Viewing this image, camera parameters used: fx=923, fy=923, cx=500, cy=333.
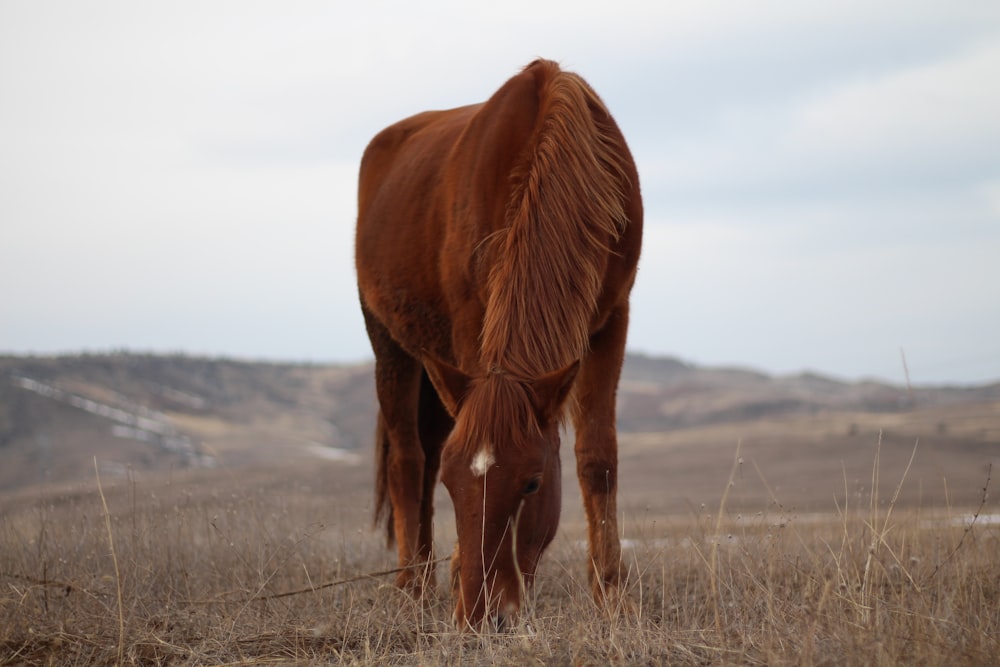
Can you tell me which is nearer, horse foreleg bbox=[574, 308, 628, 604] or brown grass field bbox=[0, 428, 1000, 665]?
brown grass field bbox=[0, 428, 1000, 665]

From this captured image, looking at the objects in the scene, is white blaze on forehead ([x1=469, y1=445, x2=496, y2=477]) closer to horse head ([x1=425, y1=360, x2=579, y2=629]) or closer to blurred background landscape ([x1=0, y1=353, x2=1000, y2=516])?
horse head ([x1=425, y1=360, x2=579, y2=629])

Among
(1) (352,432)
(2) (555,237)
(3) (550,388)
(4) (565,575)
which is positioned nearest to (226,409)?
(1) (352,432)

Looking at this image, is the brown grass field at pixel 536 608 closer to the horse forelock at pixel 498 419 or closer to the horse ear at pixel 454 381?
the horse forelock at pixel 498 419

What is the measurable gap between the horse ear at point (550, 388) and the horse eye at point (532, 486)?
0.72ft

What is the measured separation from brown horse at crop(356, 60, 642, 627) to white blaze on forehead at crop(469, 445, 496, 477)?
22 millimetres

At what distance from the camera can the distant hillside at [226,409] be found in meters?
18.5

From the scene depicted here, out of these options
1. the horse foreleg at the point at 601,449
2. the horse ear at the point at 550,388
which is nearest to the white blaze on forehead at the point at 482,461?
the horse ear at the point at 550,388

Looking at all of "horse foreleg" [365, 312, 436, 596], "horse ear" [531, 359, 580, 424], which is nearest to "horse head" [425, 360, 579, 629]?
"horse ear" [531, 359, 580, 424]

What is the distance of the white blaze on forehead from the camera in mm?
3170

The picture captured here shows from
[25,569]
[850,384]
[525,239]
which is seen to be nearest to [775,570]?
[525,239]

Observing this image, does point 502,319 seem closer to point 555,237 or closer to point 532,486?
point 555,237

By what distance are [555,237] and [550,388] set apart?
767 mm

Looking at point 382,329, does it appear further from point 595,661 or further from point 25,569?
point 595,661

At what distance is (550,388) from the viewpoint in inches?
132
